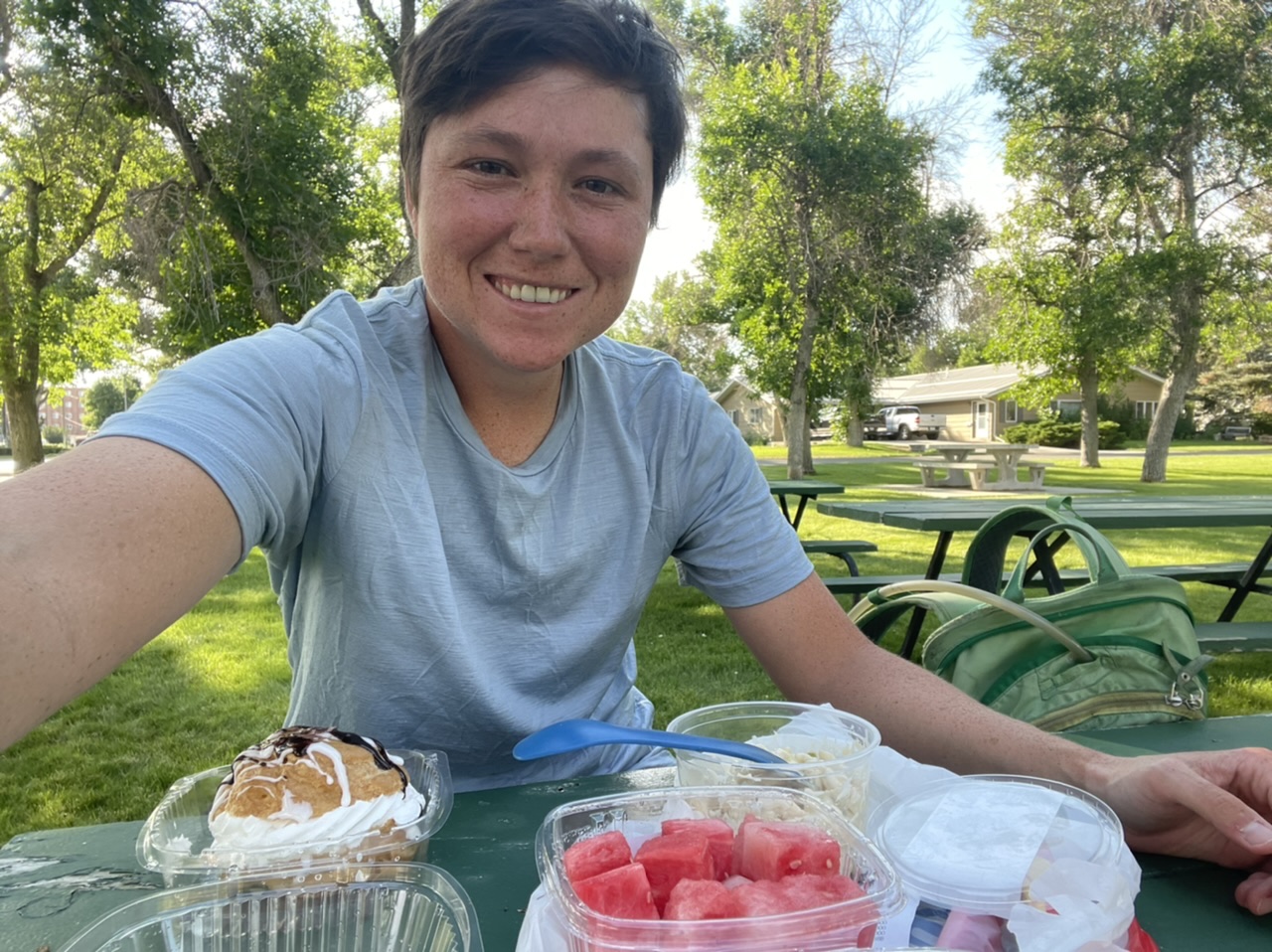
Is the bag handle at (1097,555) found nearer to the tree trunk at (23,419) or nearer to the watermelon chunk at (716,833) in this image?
the watermelon chunk at (716,833)

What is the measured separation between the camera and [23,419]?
17.9 meters

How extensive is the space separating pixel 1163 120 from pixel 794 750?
18.4 meters

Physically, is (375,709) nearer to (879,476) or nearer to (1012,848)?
(1012,848)

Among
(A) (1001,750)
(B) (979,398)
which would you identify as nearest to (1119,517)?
(A) (1001,750)

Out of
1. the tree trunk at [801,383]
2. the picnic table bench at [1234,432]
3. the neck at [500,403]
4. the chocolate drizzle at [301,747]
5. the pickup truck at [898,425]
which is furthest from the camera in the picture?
the pickup truck at [898,425]

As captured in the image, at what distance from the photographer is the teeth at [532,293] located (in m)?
1.46

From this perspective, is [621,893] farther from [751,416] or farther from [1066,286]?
[751,416]

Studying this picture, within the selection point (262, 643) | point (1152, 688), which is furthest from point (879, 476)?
point (1152, 688)

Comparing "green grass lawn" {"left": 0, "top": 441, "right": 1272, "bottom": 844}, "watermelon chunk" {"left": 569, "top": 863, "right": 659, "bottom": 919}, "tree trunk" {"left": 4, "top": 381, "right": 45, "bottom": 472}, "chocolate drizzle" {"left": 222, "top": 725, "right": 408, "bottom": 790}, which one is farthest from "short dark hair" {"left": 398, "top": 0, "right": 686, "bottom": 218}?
"tree trunk" {"left": 4, "top": 381, "right": 45, "bottom": 472}

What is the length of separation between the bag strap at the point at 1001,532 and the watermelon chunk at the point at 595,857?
4.11 ft

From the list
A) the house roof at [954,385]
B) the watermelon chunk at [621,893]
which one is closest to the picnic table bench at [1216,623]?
the watermelon chunk at [621,893]

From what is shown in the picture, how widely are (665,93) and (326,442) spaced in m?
0.81

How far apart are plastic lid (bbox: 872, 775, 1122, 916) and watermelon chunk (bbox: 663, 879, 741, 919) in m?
0.21

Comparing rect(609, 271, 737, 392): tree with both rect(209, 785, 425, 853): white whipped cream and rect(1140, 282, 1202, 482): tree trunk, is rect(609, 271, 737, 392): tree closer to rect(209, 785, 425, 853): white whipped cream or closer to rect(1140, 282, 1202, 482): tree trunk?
rect(1140, 282, 1202, 482): tree trunk
